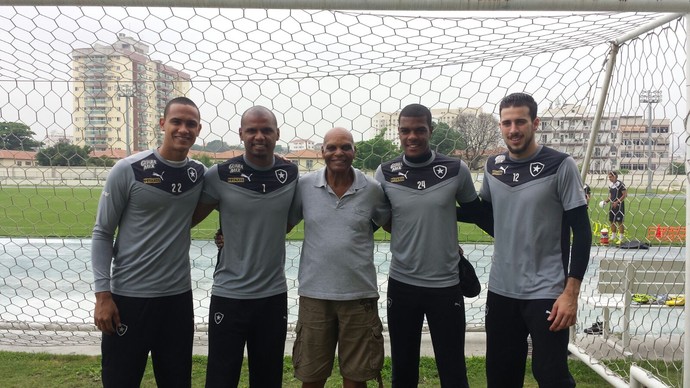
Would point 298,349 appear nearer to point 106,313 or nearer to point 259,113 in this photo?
point 106,313

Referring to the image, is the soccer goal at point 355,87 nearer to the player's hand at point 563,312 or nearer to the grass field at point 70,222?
the player's hand at point 563,312

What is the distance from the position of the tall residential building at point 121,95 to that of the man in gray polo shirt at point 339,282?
163 cm

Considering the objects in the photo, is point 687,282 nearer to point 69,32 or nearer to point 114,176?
point 114,176

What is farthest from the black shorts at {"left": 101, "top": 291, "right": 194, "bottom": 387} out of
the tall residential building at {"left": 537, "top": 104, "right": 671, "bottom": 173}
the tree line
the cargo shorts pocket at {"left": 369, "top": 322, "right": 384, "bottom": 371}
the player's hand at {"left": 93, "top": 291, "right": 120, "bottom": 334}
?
the tall residential building at {"left": 537, "top": 104, "right": 671, "bottom": 173}

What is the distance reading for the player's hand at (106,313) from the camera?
8.81ft

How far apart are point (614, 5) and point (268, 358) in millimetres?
2472

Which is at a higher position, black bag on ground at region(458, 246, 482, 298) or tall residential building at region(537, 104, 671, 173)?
tall residential building at region(537, 104, 671, 173)

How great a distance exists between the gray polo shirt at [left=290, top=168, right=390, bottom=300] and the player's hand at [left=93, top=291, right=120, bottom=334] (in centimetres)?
93

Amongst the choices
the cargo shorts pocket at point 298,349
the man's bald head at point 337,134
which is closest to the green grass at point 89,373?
the cargo shorts pocket at point 298,349

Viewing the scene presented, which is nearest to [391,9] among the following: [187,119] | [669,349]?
[187,119]

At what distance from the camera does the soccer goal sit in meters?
3.41

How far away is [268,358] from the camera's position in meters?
2.87

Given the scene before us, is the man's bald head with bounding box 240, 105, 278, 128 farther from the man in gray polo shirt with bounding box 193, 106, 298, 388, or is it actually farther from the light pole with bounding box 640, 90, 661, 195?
the light pole with bounding box 640, 90, 661, 195

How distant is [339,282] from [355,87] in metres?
1.75
